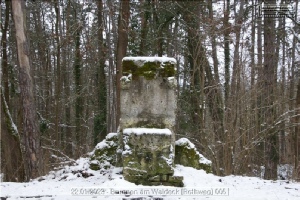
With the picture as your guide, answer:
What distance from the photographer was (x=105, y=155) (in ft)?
26.3

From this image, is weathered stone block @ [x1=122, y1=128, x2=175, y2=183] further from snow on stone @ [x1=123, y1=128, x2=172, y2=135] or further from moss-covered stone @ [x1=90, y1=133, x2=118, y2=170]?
moss-covered stone @ [x1=90, y1=133, x2=118, y2=170]

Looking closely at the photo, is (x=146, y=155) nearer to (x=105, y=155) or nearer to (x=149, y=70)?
(x=149, y=70)

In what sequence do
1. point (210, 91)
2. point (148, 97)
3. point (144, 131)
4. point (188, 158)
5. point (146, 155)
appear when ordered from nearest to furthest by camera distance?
point (146, 155), point (144, 131), point (148, 97), point (188, 158), point (210, 91)

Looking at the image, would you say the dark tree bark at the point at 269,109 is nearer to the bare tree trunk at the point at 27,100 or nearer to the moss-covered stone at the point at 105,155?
the moss-covered stone at the point at 105,155

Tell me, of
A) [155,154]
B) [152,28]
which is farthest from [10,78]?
[155,154]

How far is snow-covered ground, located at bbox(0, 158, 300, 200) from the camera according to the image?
559cm

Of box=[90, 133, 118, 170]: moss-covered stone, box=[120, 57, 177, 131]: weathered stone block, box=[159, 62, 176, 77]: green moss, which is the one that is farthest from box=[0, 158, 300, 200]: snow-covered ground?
box=[159, 62, 176, 77]: green moss

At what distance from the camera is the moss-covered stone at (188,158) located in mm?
7699

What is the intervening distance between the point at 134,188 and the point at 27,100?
4.98m

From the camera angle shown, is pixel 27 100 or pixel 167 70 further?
pixel 27 100

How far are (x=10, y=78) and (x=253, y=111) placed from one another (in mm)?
8879

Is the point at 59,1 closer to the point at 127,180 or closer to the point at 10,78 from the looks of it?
the point at 10,78

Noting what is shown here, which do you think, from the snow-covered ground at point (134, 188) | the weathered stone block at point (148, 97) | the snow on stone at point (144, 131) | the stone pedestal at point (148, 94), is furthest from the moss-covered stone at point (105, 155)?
the snow on stone at point (144, 131)

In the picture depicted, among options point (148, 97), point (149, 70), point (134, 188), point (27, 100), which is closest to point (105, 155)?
point (148, 97)
